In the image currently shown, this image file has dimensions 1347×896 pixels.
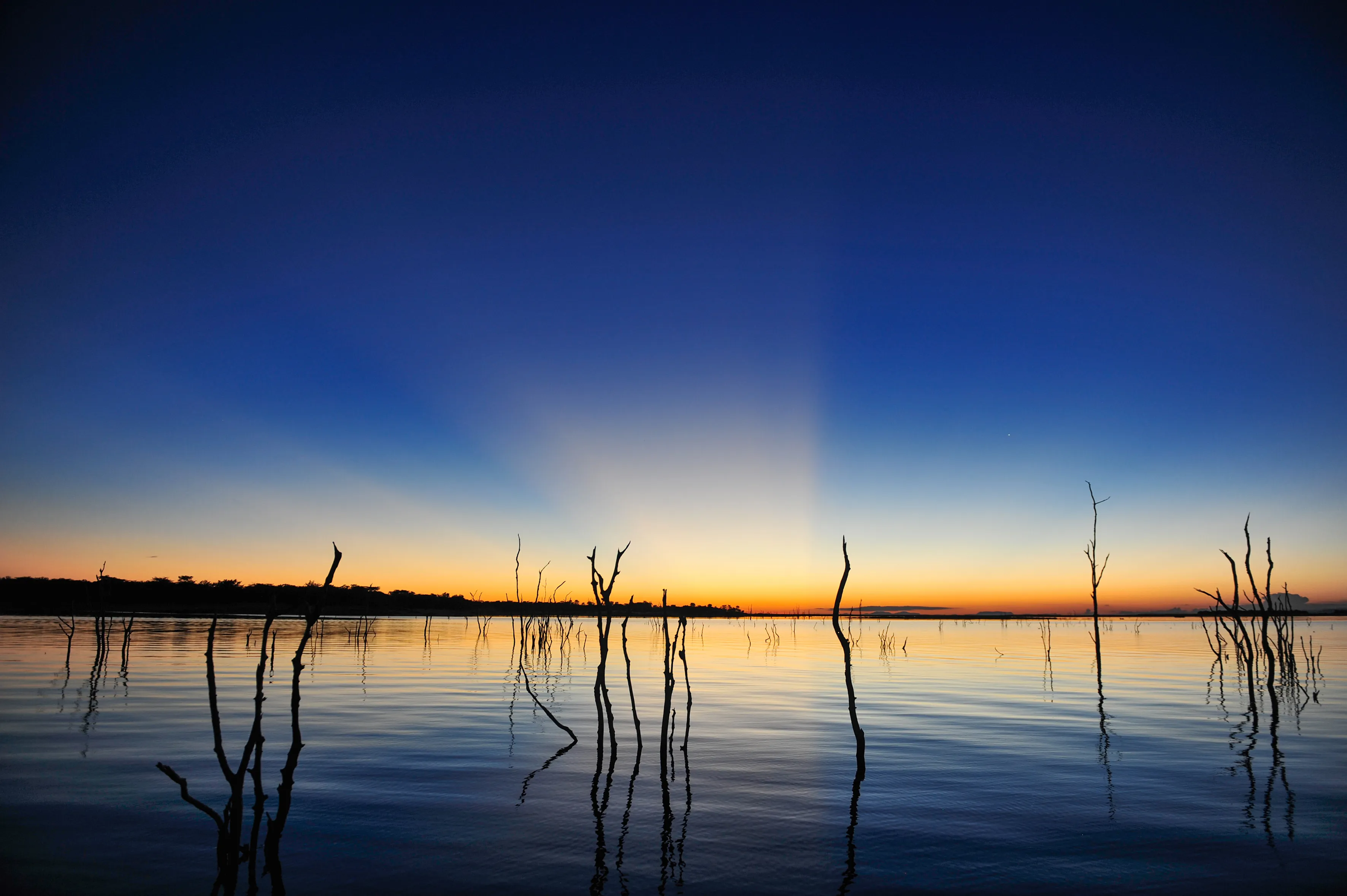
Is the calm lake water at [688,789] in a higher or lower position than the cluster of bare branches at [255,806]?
lower

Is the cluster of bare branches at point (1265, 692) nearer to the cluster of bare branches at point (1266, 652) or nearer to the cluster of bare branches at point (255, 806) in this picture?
the cluster of bare branches at point (1266, 652)

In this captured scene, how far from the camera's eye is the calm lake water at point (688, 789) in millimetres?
8070

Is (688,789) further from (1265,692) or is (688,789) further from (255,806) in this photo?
(1265,692)

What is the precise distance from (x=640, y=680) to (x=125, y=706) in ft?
52.9

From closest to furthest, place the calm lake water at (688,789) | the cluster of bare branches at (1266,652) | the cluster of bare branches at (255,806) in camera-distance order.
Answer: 1. the cluster of bare branches at (255,806)
2. the calm lake water at (688,789)
3. the cluster of bare branches at (1266,652)

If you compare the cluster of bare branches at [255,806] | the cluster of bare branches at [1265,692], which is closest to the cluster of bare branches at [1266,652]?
the cluster of bare branches at [1265,692]

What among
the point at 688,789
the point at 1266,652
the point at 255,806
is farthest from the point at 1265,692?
the point at 255,806

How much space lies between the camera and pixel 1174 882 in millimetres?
7938

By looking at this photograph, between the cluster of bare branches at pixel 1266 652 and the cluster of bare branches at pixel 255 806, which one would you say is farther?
the cluster of bare branches at pixel 1266 652

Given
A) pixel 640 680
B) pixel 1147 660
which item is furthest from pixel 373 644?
pixel 1147 660

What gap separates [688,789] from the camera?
1152cm

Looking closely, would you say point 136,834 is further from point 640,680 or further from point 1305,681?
point 1305,681

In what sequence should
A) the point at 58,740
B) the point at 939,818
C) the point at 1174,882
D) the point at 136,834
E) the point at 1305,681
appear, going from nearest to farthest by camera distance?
the point at 1174,882
the point at 136,834
the point at 939,818
the point at 58,740
the point at 1305,681

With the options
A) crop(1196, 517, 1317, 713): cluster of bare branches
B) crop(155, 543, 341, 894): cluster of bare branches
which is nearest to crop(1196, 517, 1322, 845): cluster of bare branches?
crop(1196, 517, 1317, 713): cluster of bare branches
